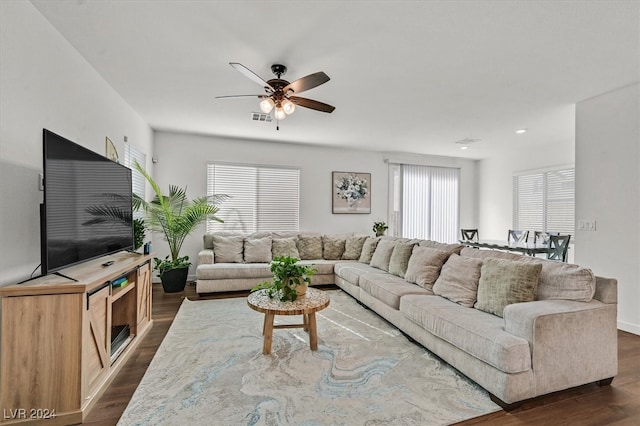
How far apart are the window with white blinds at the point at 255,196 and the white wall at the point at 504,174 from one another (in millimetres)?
4283

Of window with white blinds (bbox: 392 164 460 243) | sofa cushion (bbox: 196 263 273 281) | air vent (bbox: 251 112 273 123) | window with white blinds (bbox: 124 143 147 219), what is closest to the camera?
window with white blinds (bbox: 124 143 147 219)

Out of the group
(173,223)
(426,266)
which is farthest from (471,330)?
(173,223)

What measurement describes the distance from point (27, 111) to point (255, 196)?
12.5ft

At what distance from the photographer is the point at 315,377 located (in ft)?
7.36

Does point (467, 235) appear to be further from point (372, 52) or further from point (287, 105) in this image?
point (287, 105)

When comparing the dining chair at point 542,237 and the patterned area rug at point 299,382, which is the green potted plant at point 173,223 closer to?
the patterned area rug at point 299,382

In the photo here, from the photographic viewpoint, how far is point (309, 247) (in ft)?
17.6

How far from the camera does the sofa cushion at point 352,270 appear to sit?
13.6 feet

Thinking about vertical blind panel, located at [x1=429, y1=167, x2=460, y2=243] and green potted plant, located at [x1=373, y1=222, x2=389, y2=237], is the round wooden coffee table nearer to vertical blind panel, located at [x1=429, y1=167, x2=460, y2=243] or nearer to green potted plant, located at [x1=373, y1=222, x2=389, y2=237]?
green potted plant, located at [x1=373, y1=222, x2=389, y2=237]

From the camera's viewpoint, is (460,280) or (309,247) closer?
(460,280)

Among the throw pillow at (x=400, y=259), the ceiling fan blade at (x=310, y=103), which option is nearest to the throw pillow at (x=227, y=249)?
the throw pillow at (x=400, y=259)

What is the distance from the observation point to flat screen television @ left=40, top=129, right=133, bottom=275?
1781 millimetres

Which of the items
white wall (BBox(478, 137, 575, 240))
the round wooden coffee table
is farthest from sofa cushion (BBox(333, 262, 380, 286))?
white wall (BBox(478, 137, 575, 240))

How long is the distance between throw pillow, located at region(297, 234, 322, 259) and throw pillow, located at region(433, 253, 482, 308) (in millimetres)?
2586
